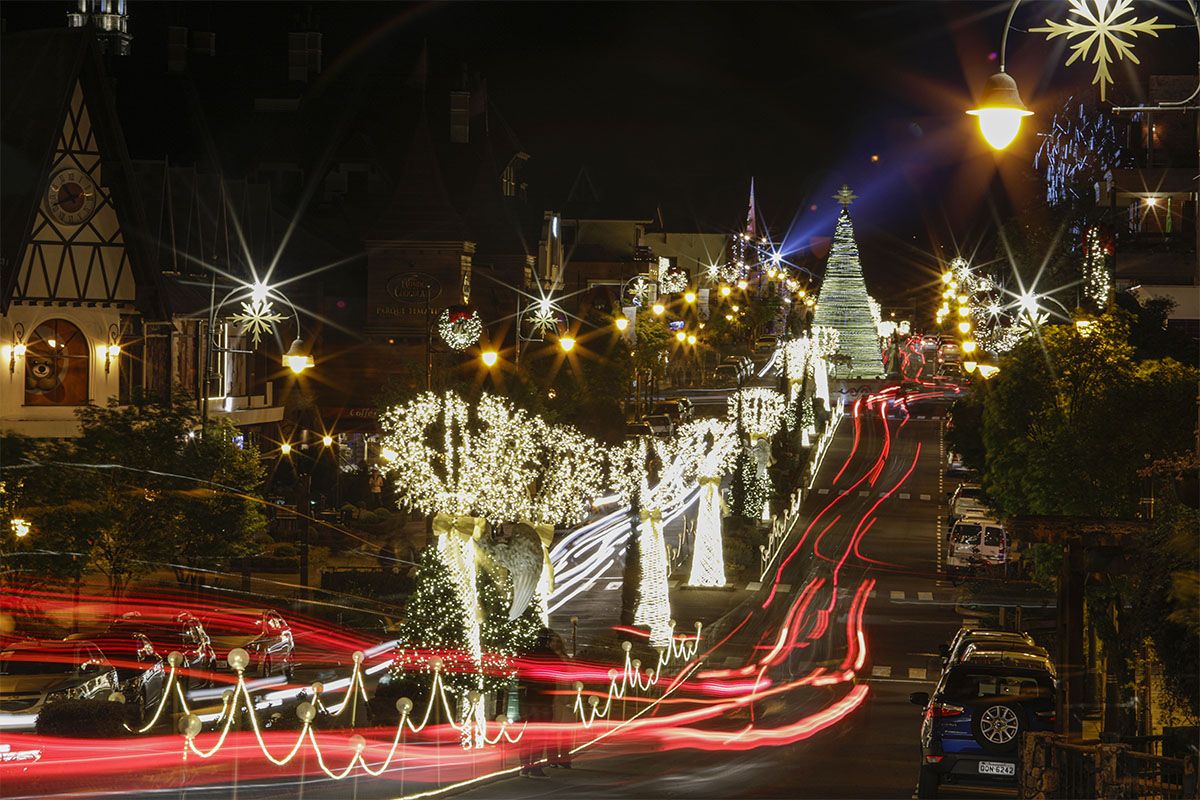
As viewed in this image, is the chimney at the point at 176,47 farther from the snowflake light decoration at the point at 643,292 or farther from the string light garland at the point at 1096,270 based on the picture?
the string light garland at the point at 1096,270

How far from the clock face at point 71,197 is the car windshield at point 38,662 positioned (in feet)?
53.4

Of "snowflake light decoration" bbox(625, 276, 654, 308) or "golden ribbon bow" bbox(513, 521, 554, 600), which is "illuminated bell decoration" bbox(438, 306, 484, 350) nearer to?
"golden ribbon bow" bbox(513, 521, 554, 600)

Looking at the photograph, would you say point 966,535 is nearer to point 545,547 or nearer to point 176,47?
point 545,547

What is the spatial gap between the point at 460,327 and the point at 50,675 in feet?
51.5

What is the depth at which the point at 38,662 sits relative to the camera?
955 inches

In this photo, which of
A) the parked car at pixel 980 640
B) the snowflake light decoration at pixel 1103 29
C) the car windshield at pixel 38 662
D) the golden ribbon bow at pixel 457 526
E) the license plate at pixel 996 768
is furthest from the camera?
the golden ribbon bow at pixel 457 526

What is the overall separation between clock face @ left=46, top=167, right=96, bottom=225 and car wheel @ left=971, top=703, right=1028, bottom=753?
26.9 meters

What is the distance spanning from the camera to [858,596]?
136ft

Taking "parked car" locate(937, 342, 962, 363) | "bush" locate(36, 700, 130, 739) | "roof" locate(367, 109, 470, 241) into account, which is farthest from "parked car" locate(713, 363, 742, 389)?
"bush" locate(36, 700, 130, 739)

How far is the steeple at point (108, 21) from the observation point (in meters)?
65.4

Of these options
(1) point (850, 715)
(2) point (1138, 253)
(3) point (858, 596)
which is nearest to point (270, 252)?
(3) point (858, 596)

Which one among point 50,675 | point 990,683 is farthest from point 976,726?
point 50,675

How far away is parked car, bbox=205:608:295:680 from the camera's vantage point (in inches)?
1114

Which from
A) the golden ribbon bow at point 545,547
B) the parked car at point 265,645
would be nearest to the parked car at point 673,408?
the parked car at point 265,645
